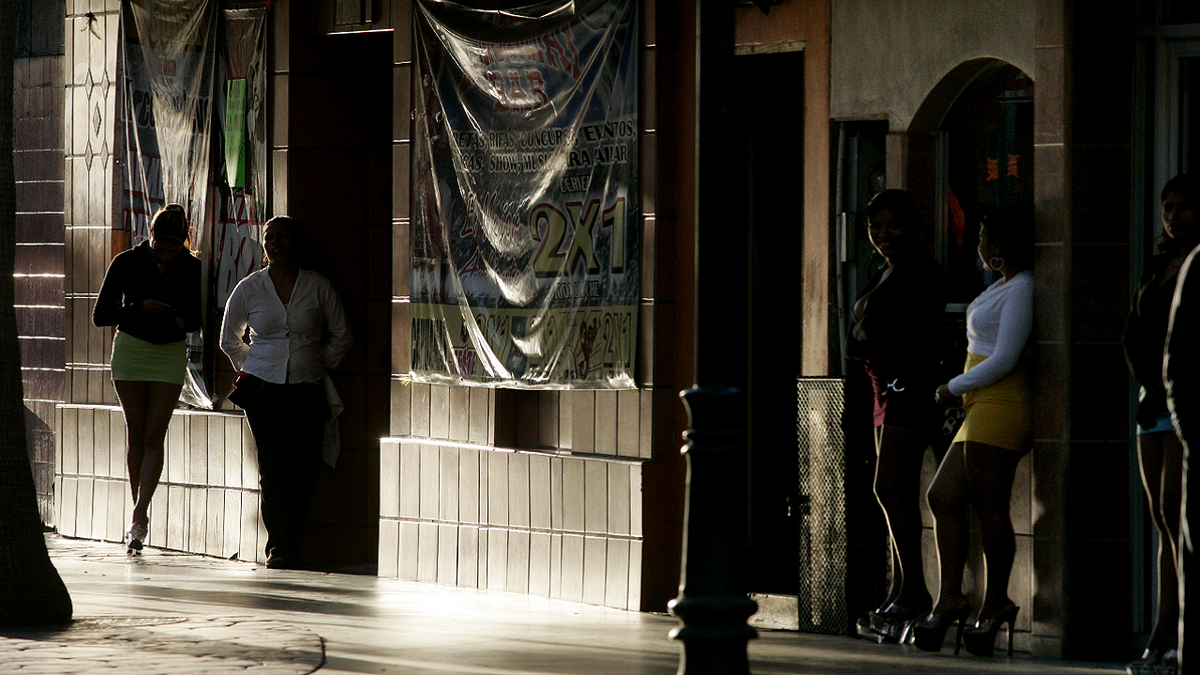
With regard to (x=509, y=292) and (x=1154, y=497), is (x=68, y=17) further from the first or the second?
(x=1154, y=497)

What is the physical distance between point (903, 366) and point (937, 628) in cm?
114

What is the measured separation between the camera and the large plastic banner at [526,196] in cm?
969

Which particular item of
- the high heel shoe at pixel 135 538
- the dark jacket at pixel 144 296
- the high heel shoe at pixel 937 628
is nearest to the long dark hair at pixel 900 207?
the high heel shoe at pixel 937 628

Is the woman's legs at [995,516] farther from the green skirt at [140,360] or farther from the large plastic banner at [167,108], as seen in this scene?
the large plastic banner at [167,108]

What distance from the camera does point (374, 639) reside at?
8.49 meters

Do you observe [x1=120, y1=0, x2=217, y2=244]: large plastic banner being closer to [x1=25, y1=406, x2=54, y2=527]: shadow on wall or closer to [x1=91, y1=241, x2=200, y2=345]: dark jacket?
[x1=91, y1=241, x2=200, y2=345]: dark jacket

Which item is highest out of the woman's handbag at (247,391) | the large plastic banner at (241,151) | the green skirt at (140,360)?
the large plastic banner at (241,151)

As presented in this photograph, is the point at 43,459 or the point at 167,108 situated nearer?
the point at 167,108

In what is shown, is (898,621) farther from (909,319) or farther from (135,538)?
(135,538)

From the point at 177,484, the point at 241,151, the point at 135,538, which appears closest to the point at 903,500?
the point at 241,151

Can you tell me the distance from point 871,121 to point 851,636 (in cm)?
239

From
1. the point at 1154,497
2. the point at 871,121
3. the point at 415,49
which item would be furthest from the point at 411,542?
the point at 1154,497

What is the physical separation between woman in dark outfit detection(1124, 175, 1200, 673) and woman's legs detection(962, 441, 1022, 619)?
0.71 meters

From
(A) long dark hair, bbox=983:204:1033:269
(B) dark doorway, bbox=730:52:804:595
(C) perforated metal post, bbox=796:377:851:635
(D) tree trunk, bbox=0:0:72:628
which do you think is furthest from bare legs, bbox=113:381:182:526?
(A) long dark hair, bbox=983:204:1033:269
